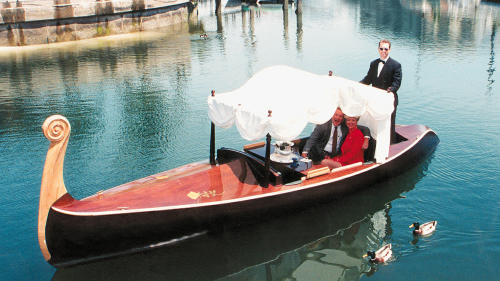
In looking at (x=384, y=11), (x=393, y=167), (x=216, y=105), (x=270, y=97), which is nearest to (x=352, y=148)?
(x=393, y=167)

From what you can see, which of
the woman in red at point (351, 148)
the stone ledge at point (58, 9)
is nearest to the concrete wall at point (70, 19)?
the stone ledge at point (58, 9)

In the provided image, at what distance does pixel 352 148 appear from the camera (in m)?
9.52

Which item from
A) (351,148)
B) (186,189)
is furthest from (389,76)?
(186,189)

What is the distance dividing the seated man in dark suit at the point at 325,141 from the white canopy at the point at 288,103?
3.13ft

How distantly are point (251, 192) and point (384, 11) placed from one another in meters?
40.3

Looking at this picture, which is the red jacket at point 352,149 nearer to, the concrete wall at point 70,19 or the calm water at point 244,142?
the calm water at point 244,142

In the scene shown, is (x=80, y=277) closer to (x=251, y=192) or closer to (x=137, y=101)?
(x=251, y=192)

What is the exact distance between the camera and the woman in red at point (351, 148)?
9.40m

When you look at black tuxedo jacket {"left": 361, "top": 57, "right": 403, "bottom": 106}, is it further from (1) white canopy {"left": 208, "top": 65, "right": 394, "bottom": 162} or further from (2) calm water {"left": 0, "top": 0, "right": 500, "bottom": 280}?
(2) calm water {"left": 0, "top": 0, "right": 500, "bottom": 280}

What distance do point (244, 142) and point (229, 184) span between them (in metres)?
4.67

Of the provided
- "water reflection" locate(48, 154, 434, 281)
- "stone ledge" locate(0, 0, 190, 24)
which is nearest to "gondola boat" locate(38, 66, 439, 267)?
"water reflection" locate(48, 154, 434, 281)

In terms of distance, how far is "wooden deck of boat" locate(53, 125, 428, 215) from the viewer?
7.46m

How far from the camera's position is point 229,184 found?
8523 millimetres

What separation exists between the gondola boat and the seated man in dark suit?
612mm
